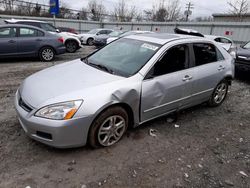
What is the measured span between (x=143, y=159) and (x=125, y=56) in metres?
1.66

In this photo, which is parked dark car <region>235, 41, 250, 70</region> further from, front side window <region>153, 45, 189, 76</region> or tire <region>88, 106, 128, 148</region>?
tire <region>88, 106, 128, 148</region>

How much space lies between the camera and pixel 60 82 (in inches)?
107

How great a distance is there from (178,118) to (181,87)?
0.77 metres

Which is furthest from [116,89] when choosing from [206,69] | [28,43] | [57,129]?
[28,43]

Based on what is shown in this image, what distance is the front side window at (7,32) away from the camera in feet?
23.3

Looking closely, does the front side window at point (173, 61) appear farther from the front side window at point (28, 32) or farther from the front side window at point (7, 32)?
the front side window at point (7, 32)

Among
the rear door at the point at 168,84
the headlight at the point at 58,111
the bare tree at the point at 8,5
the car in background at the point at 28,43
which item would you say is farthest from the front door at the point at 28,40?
the bare tree at the point at 8,5

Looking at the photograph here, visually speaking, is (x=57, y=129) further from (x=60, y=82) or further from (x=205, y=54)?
(x=205, y=54)

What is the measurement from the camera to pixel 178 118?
3785mm

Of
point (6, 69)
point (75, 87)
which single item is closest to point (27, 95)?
point (75, 87)

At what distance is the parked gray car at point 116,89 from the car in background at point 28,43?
5.07m

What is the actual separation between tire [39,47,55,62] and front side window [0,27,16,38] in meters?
1.10

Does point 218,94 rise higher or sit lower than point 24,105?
lower

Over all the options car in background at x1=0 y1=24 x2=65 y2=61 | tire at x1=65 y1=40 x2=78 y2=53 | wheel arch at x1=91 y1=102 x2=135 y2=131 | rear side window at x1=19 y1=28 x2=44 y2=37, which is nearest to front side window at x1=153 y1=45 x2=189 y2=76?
wheel arch at x1=91 y1=102 x2=135 y2=131
